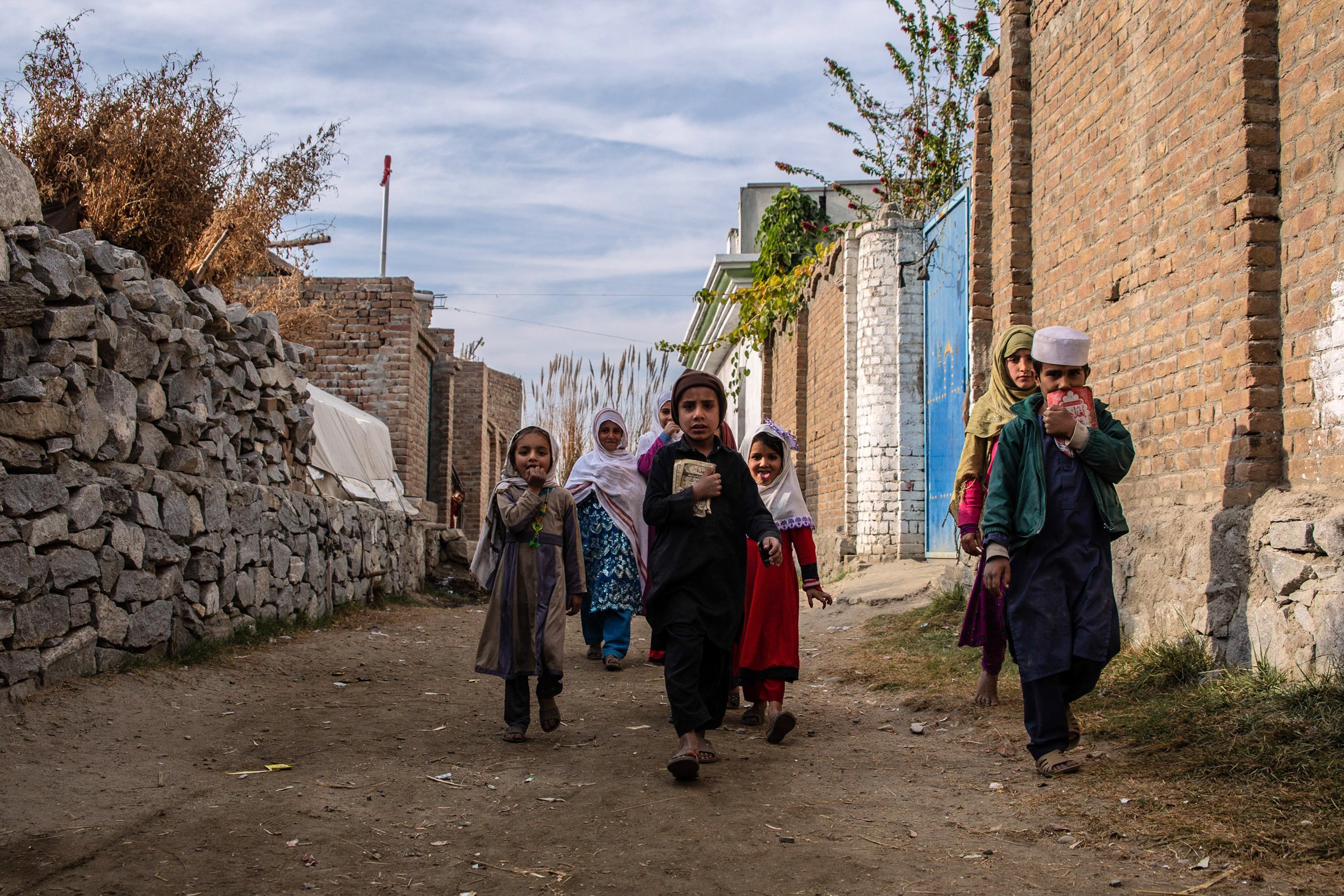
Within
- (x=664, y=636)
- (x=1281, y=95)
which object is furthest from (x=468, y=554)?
(x=1281, y=95)

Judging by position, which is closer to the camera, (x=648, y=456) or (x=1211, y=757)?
(x=1211, y=757)

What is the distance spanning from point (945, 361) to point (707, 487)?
19.1 feet

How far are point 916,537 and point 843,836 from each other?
7122 millimetres

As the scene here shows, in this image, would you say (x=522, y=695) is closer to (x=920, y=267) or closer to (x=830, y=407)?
(x=920, y=267)

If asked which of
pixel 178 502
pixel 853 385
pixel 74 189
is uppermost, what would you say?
pixel 74 189

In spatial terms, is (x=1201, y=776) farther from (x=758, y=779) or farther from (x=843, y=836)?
(x=758, y=779)

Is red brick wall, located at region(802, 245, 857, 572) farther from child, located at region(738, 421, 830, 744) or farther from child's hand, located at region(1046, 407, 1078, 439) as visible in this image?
child's hand, located at region(1046, 407, 1078, 439)

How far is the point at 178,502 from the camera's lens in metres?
6.25

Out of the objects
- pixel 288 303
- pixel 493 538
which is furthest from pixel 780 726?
pixel 288 303

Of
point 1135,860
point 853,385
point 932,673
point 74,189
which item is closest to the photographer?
point 1135,860

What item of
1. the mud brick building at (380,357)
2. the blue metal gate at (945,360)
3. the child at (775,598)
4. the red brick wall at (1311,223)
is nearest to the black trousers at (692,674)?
the child at (775,598)

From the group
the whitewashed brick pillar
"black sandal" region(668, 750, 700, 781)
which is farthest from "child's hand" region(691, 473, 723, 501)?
the whitewashed brick pillar

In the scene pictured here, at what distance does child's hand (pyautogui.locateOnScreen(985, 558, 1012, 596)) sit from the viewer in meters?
3.57

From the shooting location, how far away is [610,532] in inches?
281
